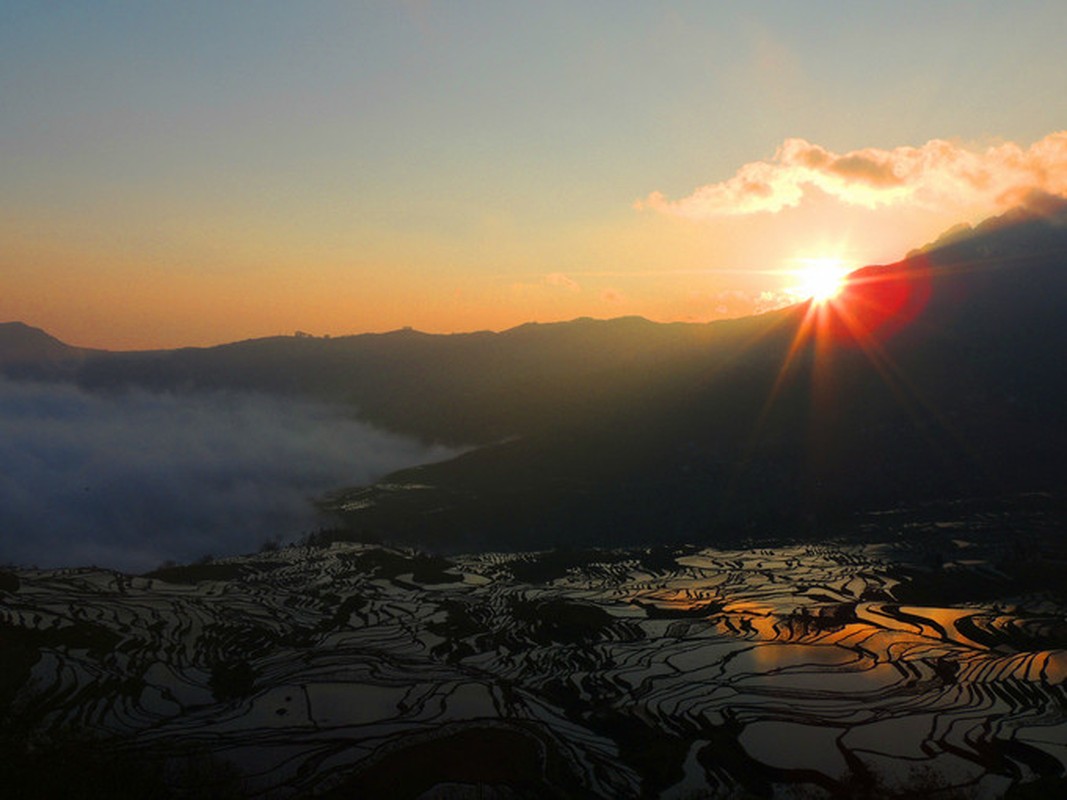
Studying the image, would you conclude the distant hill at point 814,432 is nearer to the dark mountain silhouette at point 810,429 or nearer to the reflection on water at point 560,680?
the dark mountain silhouette at point 810,429

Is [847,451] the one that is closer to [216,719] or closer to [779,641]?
[779,641]

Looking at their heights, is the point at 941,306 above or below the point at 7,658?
above

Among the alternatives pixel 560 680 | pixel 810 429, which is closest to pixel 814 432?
pixel 810 429

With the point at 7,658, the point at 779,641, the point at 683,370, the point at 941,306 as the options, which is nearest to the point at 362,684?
the point at 7,658

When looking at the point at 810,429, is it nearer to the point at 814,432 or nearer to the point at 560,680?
the point at 814,432

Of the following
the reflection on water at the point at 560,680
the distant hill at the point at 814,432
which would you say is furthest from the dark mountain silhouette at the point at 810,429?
the reflection on water at the point at 560,680

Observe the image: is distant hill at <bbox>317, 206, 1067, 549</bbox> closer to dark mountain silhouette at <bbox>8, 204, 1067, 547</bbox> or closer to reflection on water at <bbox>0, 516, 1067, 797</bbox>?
dark mountain silhouette at <bbox>8, 204, 1067, 547</bbox>
